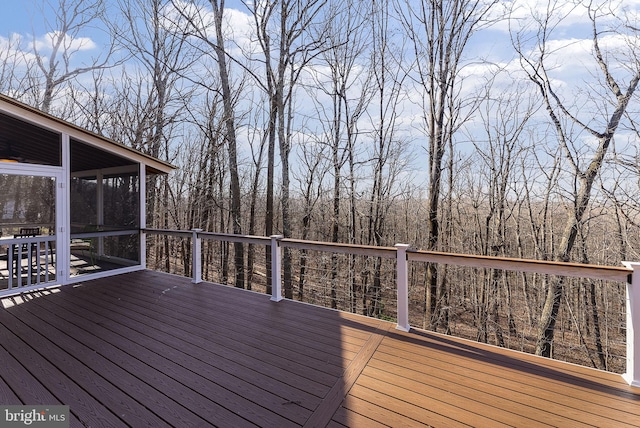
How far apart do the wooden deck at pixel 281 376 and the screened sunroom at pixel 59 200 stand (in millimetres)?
1491

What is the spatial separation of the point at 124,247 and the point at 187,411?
492cm

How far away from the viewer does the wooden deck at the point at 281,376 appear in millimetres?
1848

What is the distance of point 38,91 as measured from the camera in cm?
1033

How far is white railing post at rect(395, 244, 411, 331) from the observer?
A: 3.10 metres

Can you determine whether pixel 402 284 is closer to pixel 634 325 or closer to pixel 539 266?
pixel 539 266

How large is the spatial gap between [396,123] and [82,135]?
7.82 metres

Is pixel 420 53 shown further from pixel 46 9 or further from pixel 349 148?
pixel 46 9

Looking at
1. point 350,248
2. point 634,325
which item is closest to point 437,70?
point 350,248

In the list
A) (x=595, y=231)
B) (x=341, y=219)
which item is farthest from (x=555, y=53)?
(x=341, y=219)

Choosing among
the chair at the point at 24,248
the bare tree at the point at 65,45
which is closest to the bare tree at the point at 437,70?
the chair at the point at 24,248
